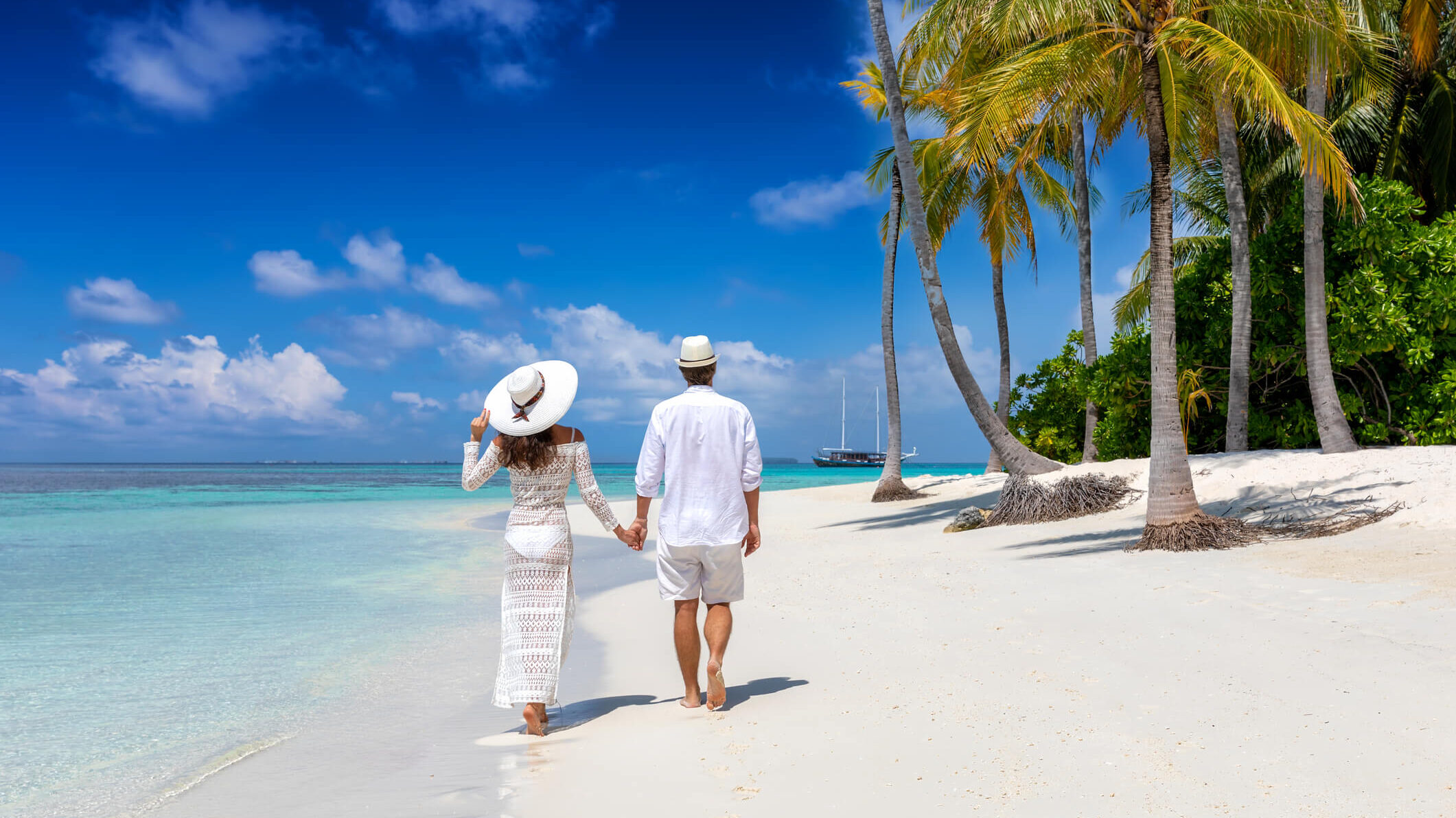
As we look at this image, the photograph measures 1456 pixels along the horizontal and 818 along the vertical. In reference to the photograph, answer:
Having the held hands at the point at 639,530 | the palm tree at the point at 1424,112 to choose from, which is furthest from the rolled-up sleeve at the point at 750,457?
the palm tree at the point at 1424,112

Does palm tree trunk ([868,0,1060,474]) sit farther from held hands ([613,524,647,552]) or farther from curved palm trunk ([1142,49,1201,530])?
held hands ([613,524,647,552])

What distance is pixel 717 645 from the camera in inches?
174

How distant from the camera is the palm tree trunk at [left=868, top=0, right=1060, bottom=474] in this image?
43.4 feet

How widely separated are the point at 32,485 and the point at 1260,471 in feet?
204

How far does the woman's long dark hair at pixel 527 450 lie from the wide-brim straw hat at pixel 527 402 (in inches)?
1.5

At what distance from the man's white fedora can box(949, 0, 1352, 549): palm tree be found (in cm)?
626

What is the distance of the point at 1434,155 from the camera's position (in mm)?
16203

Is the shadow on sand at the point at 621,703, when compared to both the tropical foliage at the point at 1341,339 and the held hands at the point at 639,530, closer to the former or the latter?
the held hands at the point at 639,530

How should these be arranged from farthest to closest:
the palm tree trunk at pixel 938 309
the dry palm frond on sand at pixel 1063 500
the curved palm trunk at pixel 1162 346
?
1. the palm tree trunk at pixel 938 309
2. the dry palm frond on sand at pixel 1063 500
3. the curved palm trunk at pixel 1162 346

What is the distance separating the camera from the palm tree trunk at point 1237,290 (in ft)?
39.5

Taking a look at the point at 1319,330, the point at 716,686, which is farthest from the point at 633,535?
the point at 1319,330

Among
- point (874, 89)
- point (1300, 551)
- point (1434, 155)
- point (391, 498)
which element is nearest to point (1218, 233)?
point (1434, 155)

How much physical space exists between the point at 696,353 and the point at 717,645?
152 centimetres

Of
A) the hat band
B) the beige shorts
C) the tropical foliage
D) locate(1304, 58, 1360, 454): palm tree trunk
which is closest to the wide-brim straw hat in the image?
the hat band
